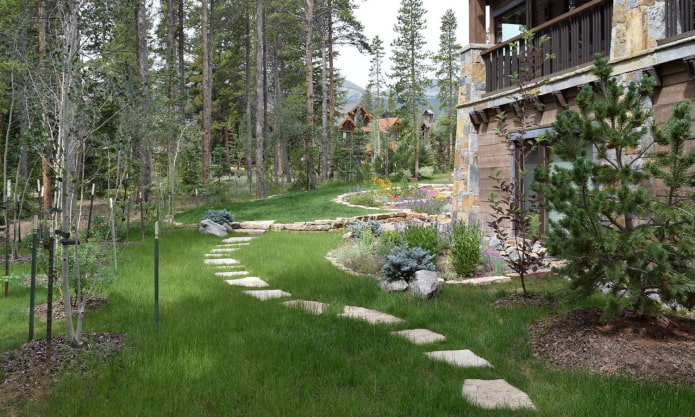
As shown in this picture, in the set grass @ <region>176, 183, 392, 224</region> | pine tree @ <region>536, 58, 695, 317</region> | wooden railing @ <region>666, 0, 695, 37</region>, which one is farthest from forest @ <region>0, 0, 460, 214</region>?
wooden railing @ <region>666, 0, 695, 37</region>

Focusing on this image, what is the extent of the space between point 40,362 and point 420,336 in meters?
3.04

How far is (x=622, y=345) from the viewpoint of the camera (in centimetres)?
350

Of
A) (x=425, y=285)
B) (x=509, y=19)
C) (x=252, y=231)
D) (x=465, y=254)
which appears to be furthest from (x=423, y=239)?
(x=509, y=19)

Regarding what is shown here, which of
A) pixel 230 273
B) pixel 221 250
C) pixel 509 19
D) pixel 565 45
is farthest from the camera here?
pixel 509 19

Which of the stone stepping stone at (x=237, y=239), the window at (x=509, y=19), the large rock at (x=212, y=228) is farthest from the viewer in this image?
the large rock at (x=212, y=228)

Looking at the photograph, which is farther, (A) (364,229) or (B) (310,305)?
(A) (364,229)

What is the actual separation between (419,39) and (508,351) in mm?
35122

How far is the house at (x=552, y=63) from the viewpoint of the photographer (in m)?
5.41

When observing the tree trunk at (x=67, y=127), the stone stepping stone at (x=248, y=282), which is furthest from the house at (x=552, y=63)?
the tree trunk at (x=67, y=127)

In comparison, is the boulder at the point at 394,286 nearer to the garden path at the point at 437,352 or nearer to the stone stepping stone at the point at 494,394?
the garden path at the point at 437,352

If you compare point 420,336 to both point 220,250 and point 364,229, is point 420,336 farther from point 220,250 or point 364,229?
point 220,250

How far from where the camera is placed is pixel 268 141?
27.8m

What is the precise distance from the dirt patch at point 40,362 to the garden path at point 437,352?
1.89 m

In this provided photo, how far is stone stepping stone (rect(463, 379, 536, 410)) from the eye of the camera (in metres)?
2.83
